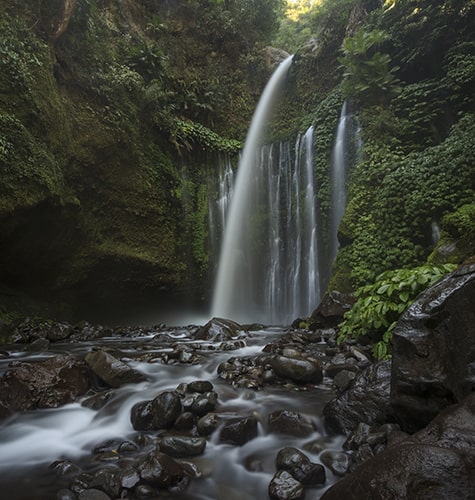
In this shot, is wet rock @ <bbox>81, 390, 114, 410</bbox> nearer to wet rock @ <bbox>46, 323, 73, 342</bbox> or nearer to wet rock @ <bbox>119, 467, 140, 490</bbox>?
wet rock @ <bbox>119, 467, 140, 490</bbox>

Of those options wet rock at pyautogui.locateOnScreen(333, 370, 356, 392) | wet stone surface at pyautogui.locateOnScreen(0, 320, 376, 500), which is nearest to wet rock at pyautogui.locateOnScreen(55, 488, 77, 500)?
wet stone surface at pyautogui.locateOnScreen(0, 320, 376, 500)

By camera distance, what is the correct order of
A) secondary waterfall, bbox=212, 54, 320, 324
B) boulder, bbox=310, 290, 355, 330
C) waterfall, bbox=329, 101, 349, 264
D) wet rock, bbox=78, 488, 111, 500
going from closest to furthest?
wet rock, bbox=78, 488, 111, 500 → boulder, bbox=310, 290, 355, 330 → waterfall, bbox=329, 101, 349, 264 → secondary waterfall, bbox=212, 54, 320, 324

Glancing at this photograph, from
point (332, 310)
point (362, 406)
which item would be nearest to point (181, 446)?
point (362, 406)

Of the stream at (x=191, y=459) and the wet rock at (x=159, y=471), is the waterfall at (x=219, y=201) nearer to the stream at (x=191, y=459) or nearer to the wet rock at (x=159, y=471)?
the stream at (x=191, y=459)

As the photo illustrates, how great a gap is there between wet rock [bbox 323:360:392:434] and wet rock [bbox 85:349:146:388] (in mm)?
2391

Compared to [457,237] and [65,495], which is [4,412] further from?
[457,237]

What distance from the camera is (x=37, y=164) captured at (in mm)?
7844

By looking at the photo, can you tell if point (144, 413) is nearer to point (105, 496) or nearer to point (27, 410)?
point (105, 496)

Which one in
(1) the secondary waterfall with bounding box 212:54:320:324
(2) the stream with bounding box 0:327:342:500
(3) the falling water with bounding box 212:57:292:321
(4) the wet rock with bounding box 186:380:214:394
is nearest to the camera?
(2) the stream with bounding box 0:327:342:500

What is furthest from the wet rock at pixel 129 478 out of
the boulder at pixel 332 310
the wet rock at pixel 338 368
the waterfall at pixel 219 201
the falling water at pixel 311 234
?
the waterfall at pixel 219 201

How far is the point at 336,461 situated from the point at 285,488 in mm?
491

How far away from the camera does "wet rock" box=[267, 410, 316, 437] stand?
2961mm

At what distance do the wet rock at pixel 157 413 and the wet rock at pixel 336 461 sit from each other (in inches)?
54.9

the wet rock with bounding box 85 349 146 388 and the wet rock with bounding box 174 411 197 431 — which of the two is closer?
the wet rock with bounding box 174 411 197 431
